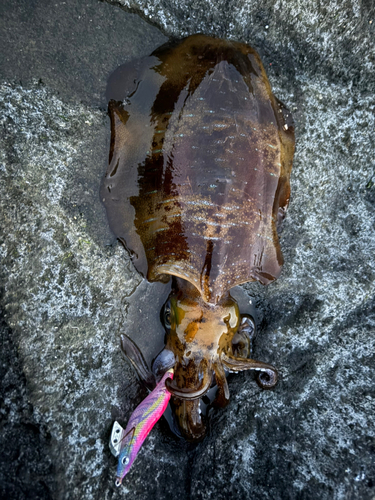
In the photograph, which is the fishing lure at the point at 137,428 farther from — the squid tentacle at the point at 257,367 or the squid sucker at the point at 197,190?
the squid tentacle at the point at 257,367

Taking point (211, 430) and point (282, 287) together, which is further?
point (282, 287)

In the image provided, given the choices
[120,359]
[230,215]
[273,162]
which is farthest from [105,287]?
[273,162]

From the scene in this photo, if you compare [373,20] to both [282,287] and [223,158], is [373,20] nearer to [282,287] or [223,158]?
[223,158]

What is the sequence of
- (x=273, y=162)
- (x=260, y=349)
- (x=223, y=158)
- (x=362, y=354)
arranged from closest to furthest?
(x=223, y=158) < (x=273, y=162) < (x=362, y=354) < (x=260, y=349)

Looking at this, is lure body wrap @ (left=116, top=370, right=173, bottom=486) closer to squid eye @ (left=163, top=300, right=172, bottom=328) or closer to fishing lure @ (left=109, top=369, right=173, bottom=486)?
fishing lure @ (left=109, top=369, right=173, bottom=486)

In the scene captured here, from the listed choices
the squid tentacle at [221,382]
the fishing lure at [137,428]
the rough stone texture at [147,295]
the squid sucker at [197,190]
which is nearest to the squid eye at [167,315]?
the squid sucker at [197,190]

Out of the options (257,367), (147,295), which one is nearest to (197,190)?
(147,295)

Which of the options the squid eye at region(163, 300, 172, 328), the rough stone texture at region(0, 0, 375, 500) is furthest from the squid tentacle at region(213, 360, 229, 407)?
the squid eye at region(163, 300, 172, 328)
